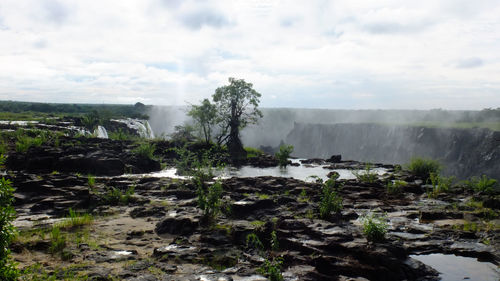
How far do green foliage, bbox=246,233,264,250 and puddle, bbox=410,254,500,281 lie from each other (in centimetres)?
341

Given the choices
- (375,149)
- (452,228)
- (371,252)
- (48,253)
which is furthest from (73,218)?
(375,149)

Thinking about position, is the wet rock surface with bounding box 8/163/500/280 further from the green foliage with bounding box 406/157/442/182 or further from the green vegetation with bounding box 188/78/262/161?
the green vegetation with bounding box 188/78/262/161

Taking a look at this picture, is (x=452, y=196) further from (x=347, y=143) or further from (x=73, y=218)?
(x=347, y=143)

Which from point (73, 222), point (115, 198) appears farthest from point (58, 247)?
point (115, 198)

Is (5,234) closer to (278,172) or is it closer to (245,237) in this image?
(245,237)

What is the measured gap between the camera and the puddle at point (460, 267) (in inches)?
245

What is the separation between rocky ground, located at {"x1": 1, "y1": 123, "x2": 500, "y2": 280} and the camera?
20.3 feet

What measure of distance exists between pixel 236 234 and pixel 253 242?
572mm

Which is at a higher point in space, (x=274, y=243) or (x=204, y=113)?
(x=204, y=113)

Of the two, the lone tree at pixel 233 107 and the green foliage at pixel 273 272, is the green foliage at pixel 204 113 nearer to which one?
the lone tree at pixel 233 107

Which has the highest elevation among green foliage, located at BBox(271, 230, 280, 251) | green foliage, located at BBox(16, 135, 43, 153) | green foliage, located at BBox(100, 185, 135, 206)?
green foliage, located at BBox(16, 135, 43, 153)

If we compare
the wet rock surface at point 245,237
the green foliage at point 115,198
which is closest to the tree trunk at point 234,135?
the wet rock surface at point 245,237

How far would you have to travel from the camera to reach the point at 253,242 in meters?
7.63

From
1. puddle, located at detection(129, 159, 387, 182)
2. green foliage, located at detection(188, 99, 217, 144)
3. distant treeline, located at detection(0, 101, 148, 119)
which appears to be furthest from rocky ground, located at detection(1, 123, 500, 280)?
distant treeline, located at detection(0, 101, 148, 119)
